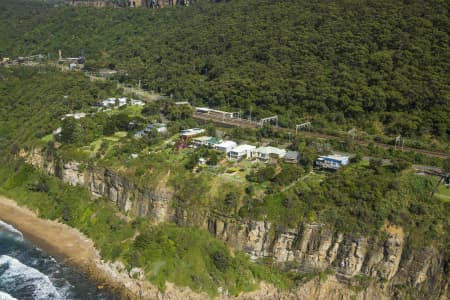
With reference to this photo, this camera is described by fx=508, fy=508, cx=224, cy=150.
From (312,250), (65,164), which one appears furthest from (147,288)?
A: (65,164)

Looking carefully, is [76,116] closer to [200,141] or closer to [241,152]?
[200,141]

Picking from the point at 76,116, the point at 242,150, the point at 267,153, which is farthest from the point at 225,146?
the point at 76,116

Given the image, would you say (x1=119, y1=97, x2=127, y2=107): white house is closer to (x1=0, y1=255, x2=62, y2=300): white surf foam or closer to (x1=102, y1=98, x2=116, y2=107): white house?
(x1=102, y1=98, x2=116, y2=107): white house

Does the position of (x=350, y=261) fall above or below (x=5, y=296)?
above

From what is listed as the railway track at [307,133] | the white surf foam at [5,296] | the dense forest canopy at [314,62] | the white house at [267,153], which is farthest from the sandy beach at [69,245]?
the dense forest canopy at [314,62]

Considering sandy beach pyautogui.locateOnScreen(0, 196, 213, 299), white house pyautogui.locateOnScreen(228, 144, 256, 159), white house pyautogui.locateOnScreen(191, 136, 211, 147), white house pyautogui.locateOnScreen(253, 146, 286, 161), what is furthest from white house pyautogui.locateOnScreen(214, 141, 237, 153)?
sandy beach pyautogui.locateOnScreen(0, 196, 213, 299)

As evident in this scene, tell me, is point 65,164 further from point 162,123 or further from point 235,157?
point 235,157
